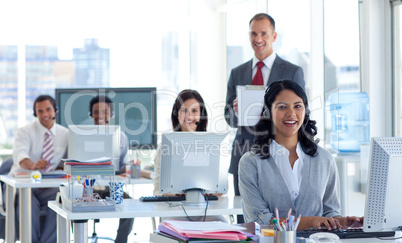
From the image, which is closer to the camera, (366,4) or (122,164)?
(366,4)

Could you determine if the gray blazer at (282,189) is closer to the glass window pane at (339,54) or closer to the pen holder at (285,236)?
the pen holder at (285,236)

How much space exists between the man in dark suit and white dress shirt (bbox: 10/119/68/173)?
6.31ft

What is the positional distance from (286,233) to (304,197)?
78 cm

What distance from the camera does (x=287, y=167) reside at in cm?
274

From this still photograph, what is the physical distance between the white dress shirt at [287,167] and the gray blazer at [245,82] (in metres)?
1.24

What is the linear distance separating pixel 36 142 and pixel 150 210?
255 centimetres

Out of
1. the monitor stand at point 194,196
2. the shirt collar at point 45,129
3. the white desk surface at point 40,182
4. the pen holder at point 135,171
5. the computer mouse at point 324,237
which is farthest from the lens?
the shirt collar at point 45,129

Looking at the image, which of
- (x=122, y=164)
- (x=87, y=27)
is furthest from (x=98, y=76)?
(x=122, y=164)

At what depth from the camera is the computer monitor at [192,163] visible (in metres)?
3.46

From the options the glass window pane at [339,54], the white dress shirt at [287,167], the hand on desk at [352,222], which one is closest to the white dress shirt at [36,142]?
the glass window pane at [339,54]

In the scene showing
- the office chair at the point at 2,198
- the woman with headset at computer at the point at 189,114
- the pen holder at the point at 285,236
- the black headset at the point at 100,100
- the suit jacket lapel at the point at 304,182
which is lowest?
the office chair at the point at 2,198

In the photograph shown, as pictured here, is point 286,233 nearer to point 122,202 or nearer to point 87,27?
point 122,202

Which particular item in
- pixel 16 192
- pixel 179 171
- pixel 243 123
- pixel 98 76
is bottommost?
pixel 16 192

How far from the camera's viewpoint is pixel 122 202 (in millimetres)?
3615
